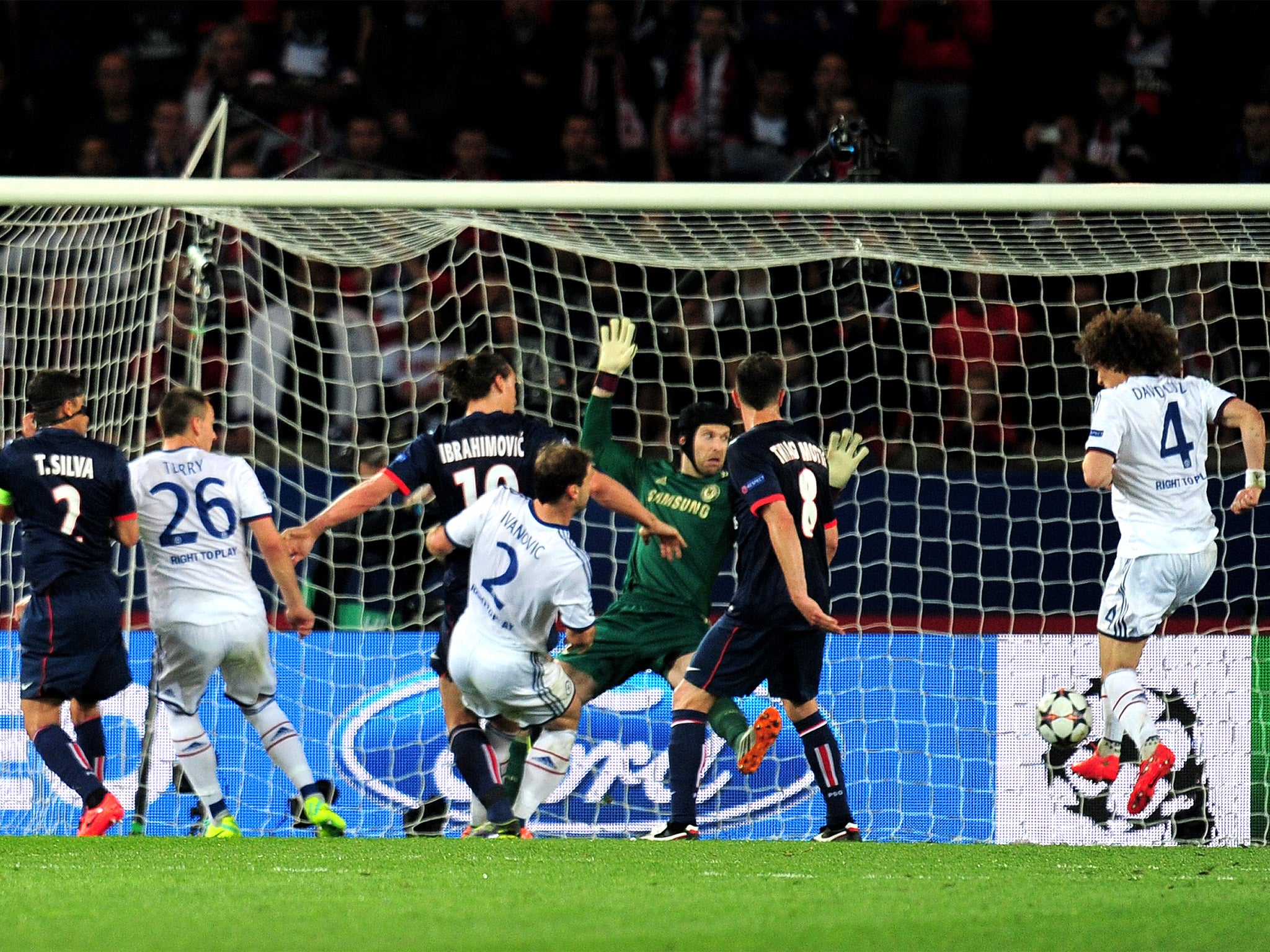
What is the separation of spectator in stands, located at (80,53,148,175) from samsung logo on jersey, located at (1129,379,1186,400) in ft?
26.7

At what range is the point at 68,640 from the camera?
6625 mm

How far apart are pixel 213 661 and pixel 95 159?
6.41 m

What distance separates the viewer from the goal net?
7.28 m

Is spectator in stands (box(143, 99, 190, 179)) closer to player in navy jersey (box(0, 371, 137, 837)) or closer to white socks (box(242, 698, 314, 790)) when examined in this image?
player in navy jersey (box(0, 371, 137, 837))

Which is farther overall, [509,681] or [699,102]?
[699,102]

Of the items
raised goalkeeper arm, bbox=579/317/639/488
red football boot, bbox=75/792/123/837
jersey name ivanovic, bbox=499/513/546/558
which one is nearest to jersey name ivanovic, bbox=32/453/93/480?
red football boot, bbox=75/792/123/837

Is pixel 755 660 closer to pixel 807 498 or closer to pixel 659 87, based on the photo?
pixel 807 498

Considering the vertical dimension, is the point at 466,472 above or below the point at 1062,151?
below

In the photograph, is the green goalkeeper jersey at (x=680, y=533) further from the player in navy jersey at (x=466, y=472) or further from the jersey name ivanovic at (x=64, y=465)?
the jersey name ivanovic at (x=64, y=465)

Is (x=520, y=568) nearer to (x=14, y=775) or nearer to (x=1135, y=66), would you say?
(x=14, y=775)

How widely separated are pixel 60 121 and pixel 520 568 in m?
7.84

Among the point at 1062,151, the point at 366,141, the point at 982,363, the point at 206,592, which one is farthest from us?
the point at 366,141

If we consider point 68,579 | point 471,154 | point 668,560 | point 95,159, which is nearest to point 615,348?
point 668,560

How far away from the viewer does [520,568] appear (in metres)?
6.13
